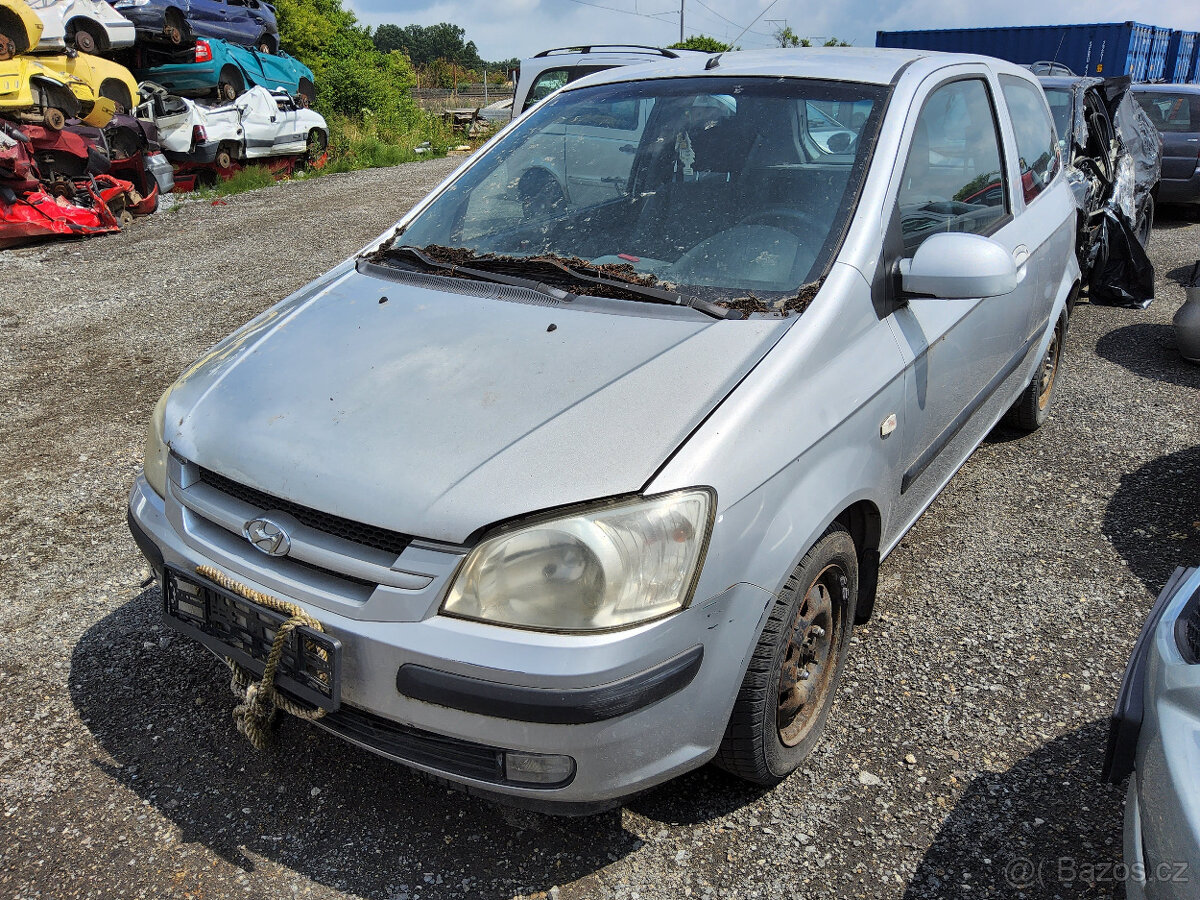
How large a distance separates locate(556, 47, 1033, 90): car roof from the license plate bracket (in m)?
2.22

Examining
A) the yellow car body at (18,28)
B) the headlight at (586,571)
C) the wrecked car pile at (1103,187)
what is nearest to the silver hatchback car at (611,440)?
the headlight at (586,571)

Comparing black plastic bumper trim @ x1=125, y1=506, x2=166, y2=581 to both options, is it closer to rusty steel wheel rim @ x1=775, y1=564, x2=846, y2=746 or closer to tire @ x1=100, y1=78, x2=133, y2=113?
rusty steel wheel rim @ x1=775, y1=564, x2=846, y2=746

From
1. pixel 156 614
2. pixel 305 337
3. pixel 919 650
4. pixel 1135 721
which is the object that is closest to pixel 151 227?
pixel 156 614

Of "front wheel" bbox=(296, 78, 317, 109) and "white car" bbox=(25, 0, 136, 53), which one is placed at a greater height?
"white car" bbox=(25, 0, 136, 53)

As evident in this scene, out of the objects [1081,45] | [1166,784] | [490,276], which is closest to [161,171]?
[490,276]

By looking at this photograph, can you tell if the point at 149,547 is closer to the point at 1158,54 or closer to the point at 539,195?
the point at 539,195

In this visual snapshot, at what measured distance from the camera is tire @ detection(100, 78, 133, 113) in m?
10.1

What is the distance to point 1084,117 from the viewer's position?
6.75 meters

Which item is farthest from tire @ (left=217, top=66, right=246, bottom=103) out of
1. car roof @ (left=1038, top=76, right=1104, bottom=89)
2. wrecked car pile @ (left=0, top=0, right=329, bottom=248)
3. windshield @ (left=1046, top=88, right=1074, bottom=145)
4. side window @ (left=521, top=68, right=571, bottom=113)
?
windshield @ (left=1046, top=88, right=1074, bottom=145)

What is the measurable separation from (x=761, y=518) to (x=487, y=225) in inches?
60.3

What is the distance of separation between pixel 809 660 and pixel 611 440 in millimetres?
909

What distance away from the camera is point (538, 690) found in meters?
1.73

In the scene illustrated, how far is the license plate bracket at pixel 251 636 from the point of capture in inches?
75.1

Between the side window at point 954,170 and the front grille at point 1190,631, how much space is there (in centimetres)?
124
